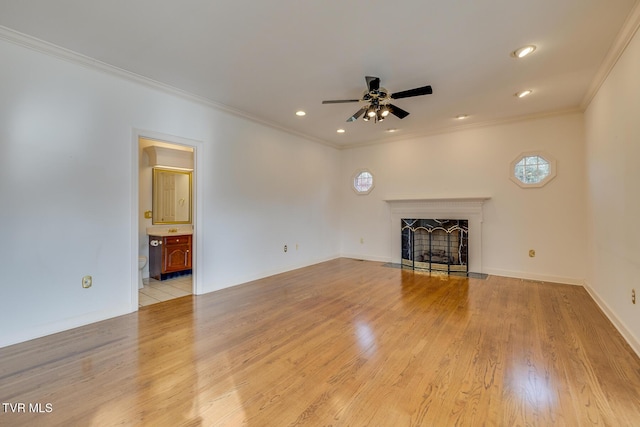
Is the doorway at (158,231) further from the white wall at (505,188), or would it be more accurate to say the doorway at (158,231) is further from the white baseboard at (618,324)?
the white baseboard at (618,324)

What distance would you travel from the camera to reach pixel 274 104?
4.12m

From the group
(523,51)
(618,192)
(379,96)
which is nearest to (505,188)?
(618,192)

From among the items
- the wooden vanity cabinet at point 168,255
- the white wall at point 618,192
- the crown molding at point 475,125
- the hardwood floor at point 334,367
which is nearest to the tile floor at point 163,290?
the wooden vanity cabinet at point 168,255

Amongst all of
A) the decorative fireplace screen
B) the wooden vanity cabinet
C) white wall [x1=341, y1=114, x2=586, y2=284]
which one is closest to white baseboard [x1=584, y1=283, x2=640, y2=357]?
white wall [x1=341, y1=114, x2=586, y2=284]

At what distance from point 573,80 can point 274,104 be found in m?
3.77

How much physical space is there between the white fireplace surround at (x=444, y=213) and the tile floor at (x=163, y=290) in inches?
159

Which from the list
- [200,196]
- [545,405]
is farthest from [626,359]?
[200,196]

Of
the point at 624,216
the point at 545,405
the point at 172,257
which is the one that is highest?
the point at 624,216

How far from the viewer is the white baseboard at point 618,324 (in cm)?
233

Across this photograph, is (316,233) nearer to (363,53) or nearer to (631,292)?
(363,53)

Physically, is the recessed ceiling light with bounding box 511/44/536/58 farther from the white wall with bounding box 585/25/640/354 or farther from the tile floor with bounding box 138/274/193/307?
the tile floor with bounding box 138/274/193/307

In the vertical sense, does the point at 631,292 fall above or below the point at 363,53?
below

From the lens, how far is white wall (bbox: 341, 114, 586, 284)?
4.38 meters

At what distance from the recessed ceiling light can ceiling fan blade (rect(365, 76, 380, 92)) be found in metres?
1.32
